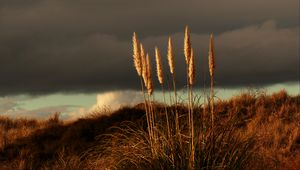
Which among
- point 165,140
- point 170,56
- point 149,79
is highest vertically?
point 170,56

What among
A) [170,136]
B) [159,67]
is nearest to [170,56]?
[159,67]

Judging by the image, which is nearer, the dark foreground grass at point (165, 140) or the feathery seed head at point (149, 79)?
the feathery seed head at point (149, 79)

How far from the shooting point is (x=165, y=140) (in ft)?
26.8

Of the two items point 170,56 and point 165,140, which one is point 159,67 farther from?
point 165,140

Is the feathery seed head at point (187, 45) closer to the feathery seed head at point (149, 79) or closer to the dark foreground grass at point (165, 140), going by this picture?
the feathery seed head at point (149, 79)

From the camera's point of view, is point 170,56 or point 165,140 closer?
point 170,56

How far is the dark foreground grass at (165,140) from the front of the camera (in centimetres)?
815

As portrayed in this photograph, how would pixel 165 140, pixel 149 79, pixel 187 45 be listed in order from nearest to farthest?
pixel 187 45, pixel 149 79, pixel 165 140

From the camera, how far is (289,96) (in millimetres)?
19344

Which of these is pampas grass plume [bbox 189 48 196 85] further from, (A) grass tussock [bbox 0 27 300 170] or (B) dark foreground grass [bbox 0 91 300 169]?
(B) dark foreground grass [bbox 0 91 300 169]

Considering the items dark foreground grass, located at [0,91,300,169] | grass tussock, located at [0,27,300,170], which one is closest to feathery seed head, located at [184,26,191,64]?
grass tussock, located at [0,27,300,170]

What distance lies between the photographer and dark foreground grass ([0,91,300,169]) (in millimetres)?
8148

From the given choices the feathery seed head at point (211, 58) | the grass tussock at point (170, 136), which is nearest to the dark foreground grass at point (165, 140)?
the grass tussock at point (170, 136)

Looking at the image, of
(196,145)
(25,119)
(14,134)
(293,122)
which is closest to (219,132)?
(196,145)
